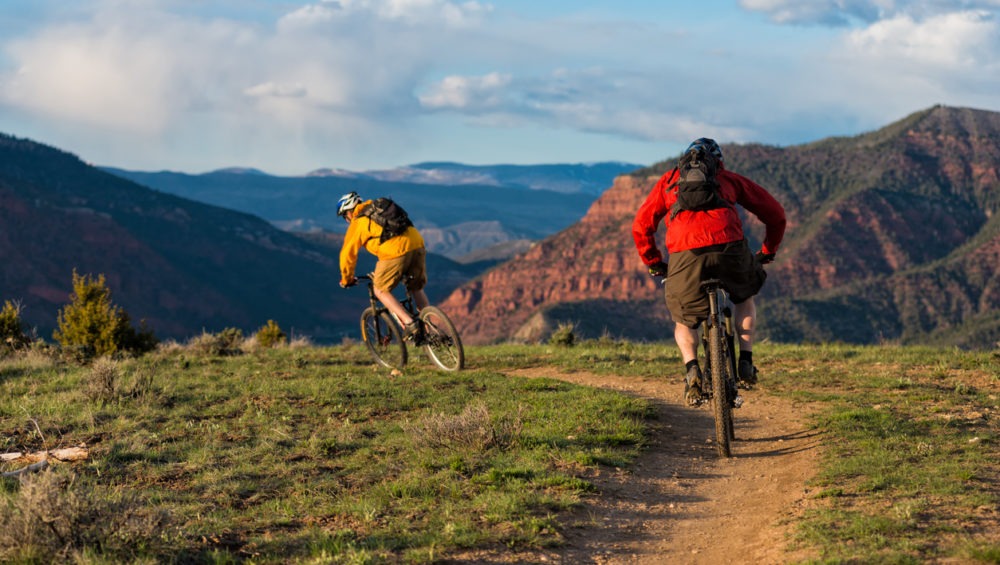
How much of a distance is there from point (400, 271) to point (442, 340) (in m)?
0.96

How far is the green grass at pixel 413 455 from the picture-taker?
530cm

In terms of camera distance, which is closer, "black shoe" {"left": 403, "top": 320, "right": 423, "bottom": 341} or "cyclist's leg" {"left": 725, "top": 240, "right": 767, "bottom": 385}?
"cyclist's leg" {"left": 725, "top": 240, "right": 767, "bottom": 385}

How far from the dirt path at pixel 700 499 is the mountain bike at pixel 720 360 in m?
0.32

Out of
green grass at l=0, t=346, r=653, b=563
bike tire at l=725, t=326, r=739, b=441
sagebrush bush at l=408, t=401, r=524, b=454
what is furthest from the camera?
sagebrush bush at l=408, t=401, r=524, b=454

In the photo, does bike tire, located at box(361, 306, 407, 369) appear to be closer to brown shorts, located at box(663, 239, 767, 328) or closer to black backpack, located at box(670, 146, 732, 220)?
brown shorts, located at box(663, 239, 767, 328)

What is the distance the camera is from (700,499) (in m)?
6.68

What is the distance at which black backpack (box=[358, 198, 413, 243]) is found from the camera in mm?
11234

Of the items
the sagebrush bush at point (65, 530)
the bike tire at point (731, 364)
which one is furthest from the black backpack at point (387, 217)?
the sagebrush bush at point (65, 530)

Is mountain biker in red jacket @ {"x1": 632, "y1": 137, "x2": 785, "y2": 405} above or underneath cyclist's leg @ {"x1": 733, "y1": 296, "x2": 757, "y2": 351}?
above

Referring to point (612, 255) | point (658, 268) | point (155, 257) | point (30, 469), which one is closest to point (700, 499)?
point (658, 268)

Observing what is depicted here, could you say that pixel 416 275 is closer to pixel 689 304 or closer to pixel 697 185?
pixel 689 304

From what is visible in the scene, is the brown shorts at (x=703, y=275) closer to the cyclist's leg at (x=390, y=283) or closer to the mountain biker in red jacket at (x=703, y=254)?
the mountain biker in red jacket at (x=703, y=254)

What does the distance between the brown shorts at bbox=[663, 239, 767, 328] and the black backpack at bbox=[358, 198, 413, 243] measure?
4489mm

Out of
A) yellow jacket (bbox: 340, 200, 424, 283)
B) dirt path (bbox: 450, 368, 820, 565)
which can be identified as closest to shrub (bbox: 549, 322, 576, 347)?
yellow jacket (bbox: 340, 200, 424, 283)
